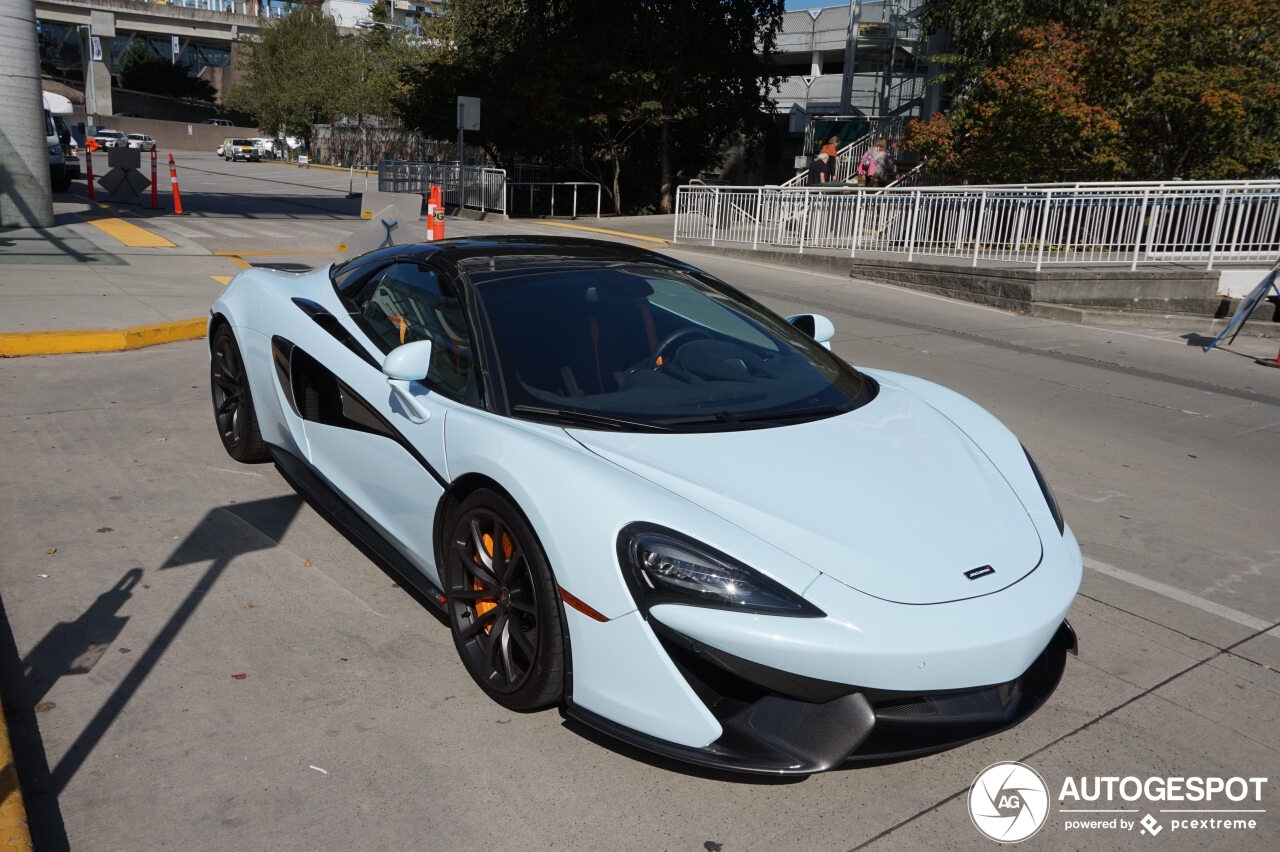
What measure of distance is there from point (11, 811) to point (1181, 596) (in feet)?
14.2

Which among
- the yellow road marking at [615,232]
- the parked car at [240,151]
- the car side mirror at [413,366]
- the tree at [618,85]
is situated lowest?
the yellow road marking at [615,232]

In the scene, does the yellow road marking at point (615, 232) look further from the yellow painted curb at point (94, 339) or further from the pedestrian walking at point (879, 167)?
the yellow painted curb at point (94, 339)

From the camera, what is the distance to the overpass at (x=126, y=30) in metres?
72.8

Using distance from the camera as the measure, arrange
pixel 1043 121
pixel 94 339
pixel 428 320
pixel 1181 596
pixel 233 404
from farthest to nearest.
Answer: pixel 1043 121 < pixel 94 339 < pixel 233 404 < pixel 1181 596 < pixel 428 320

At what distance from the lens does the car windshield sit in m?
3.41

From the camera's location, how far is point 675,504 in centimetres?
279

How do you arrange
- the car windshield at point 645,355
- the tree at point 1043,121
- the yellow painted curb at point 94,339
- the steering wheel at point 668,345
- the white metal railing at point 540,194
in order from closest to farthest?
the car windshield at point 645,355
the steering wheel at point 668,345
the yellow painted curb at point 94,339
the tree at point 1043,121
the white metal railing at point 540,194

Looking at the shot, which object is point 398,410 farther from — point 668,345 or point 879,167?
point 879,167

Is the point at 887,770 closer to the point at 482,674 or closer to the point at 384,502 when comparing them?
the point at 482,674

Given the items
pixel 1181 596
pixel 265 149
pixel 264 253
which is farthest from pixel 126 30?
pixel 1181 596

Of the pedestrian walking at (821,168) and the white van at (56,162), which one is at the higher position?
the pedestrian walking at (821,168)

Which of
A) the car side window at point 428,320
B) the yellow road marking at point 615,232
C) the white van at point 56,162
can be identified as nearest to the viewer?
the car side window at point 428,320

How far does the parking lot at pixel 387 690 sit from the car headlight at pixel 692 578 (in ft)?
1.53

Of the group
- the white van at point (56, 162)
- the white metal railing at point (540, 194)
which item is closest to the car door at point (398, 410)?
the white van at point (56, 162)
